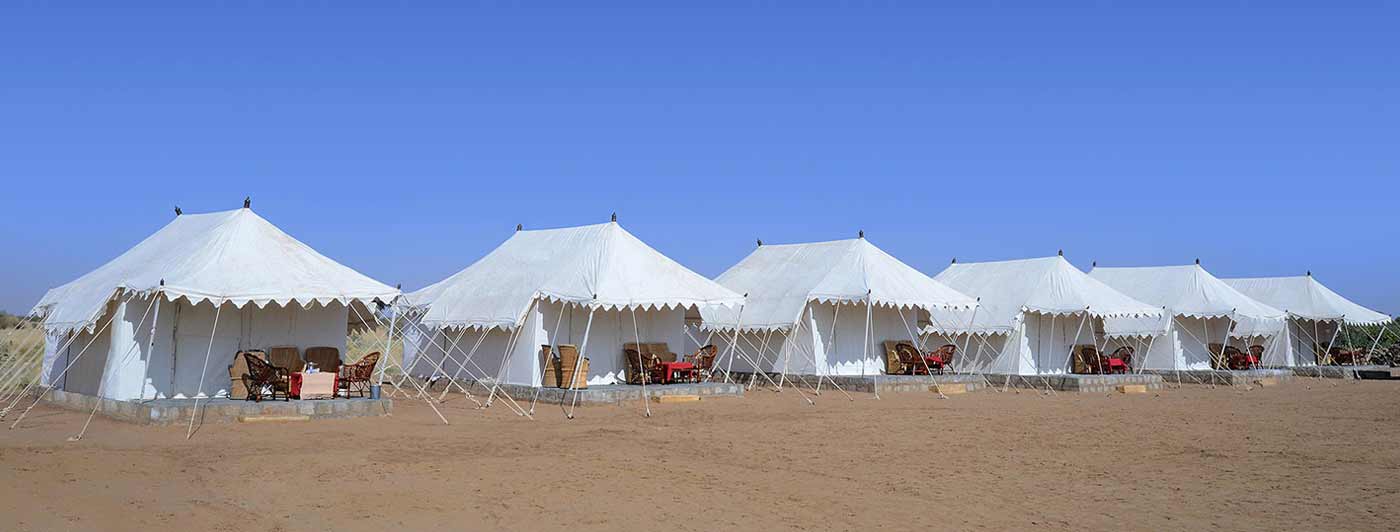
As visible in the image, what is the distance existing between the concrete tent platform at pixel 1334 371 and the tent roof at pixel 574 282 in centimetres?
2033

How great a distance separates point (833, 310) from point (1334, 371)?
17441 millimetres

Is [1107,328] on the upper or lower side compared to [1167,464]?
upper

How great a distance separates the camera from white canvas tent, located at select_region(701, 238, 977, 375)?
803 inches

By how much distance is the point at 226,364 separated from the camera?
14.7 meters

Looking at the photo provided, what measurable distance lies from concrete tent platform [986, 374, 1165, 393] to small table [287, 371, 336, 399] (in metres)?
13.8

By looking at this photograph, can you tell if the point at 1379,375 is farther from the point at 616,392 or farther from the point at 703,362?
the point at 616,392

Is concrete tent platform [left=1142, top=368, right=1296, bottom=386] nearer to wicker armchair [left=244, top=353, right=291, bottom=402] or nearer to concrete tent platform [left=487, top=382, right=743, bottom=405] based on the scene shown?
concrete tent platform [left=487, top=382, right=743, bottom=405]

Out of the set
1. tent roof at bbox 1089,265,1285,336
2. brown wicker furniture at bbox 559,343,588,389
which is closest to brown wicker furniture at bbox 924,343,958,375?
tent roof at bbox 1089,265,1285,336

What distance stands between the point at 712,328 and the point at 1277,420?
10512 millimetres

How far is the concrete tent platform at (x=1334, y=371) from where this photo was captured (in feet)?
94.9

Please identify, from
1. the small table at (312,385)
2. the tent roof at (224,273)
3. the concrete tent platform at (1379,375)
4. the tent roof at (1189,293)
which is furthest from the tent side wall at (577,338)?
the concrete tent platform at (1379,375)

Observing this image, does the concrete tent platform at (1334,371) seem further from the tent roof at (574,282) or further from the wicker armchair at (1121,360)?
the tent roof at (574,282)

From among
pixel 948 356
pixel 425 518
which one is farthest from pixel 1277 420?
pixel 425 518

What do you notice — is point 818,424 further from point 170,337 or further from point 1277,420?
point 170,337
